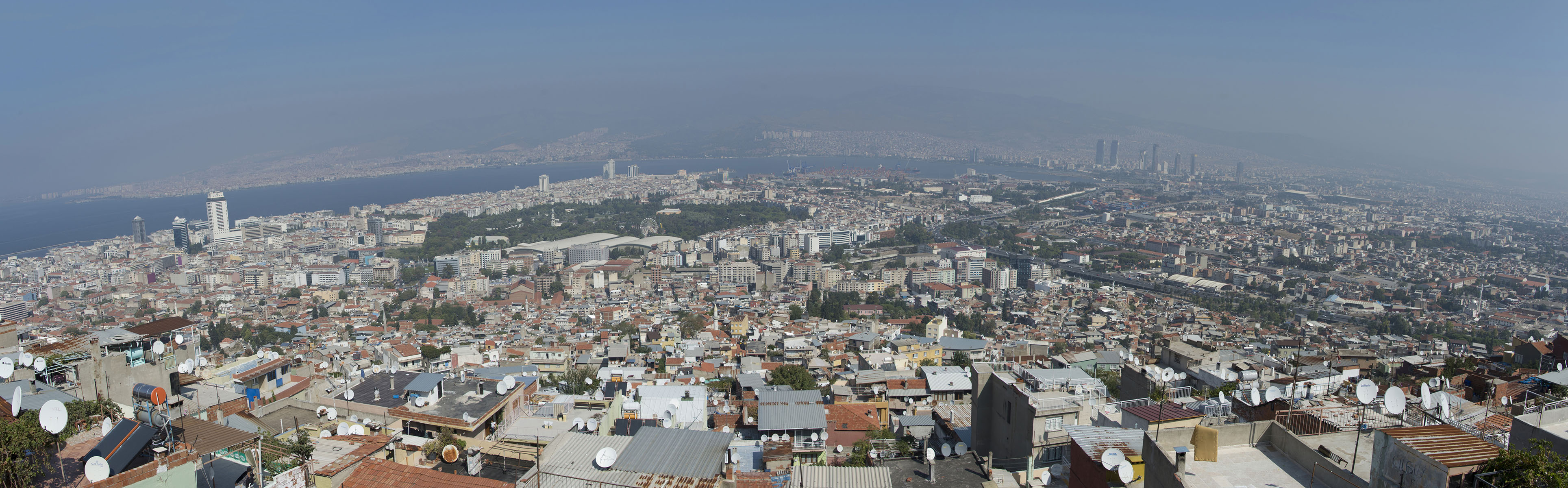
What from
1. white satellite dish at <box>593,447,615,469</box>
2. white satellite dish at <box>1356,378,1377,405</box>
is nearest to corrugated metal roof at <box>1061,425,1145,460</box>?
white satellite dish at <box>1356,378,1377,405</box>

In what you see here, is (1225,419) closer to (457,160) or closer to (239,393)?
(239,393)

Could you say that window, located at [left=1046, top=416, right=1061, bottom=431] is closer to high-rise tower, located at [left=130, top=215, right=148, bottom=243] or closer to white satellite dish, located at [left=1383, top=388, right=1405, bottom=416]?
white satellite dish, located at [left=1383, top=388, right=1405, bottom=416]

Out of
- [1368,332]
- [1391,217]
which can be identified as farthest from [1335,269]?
[1391,217]

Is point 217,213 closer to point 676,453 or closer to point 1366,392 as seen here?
point 676,453

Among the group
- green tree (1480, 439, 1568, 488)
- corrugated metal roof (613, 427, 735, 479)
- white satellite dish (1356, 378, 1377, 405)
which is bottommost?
corrugated metal roof (613, 427, 735, 479)

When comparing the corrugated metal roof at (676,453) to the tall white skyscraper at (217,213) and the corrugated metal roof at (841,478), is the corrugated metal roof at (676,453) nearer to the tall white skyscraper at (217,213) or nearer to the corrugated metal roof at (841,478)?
the corrugated metal roof at (841,478)

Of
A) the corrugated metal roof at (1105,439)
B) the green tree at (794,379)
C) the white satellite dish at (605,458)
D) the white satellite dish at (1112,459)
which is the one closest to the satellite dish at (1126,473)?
the white satellite dish at (1112,459)
